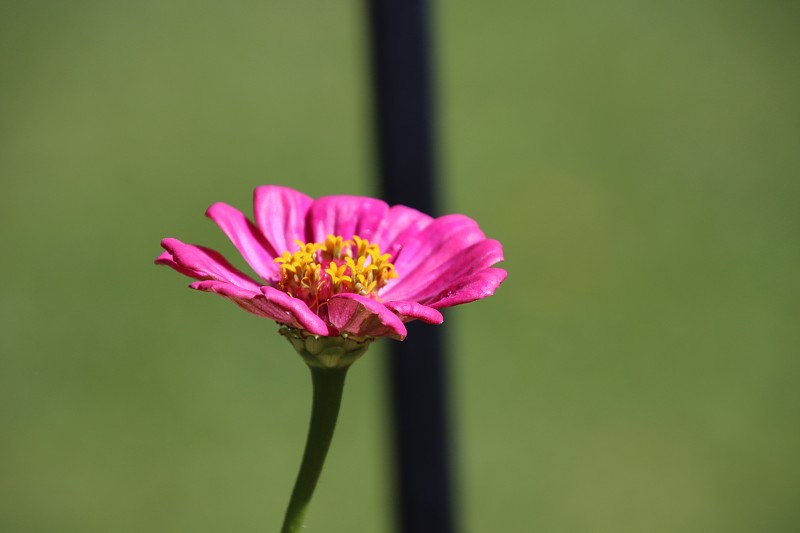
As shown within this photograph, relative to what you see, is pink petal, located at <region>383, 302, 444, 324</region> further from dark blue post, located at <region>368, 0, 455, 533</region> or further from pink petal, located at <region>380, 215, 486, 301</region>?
dark blue post, located at <region>368, 0, 455, 533</region>

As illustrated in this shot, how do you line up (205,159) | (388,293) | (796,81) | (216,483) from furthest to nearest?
(796,81) < (205,159) < (216,483) < (388,293)

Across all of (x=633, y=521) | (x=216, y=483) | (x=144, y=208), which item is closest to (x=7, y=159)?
(x=144, y=208)

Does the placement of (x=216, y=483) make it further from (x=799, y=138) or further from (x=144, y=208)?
(x=799, y=138)

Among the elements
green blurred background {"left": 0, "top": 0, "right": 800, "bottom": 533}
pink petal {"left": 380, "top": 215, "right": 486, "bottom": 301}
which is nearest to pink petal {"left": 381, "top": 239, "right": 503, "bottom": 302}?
pink petal {"left": 380, "top": 215, "right": 486, "bottom": 301}

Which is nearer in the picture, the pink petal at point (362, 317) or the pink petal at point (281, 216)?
the pink petal at point (362, 317)

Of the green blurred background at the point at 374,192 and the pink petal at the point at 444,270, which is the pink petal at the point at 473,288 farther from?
the green blurred background at the point at 374,192

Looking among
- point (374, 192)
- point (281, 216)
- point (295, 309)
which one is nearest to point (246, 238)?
point (281, 216)

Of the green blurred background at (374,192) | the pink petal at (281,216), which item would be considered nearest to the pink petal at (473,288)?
the pink petal at (281,216)
